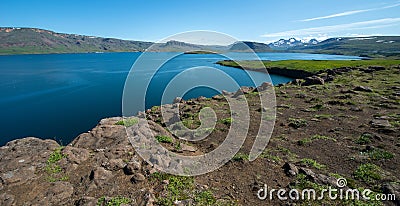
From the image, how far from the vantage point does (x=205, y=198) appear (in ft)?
32.2

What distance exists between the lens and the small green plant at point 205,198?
9469 mm

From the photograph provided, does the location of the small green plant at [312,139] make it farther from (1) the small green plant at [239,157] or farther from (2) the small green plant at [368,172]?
(1) the small green plant at [239,157]

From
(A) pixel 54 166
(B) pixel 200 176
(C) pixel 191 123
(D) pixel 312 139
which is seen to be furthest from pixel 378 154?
(A) pixel 54 166

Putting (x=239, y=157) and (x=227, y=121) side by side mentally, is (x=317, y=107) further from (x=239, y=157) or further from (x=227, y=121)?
(x=239, y=157)

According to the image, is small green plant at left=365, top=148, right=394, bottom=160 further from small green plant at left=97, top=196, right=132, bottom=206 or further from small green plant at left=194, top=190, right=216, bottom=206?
small green plant at left=97, top=196, right=132, bottom=206

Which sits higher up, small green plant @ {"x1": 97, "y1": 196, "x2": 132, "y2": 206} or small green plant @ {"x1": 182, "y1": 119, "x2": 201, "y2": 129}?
small green plant @ {"x1": 182, "y1": 119, "x2": 201, "y2": 129}

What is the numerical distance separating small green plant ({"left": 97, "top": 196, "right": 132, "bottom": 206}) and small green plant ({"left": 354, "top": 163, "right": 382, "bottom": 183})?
11147 mm

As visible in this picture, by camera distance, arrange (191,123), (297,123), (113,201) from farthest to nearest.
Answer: (191,123)
(297,123)
(113,201)

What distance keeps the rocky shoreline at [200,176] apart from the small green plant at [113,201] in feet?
0.13

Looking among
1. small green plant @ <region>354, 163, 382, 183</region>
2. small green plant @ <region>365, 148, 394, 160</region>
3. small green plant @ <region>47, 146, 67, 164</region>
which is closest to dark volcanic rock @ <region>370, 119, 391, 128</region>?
small green plant @ <region>365, 148, 394, 160</region>

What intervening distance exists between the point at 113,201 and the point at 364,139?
Answer: 52.8 ft

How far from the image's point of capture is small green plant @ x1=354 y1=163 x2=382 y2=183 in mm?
11188

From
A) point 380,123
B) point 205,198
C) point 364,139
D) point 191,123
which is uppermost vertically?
point 380,123

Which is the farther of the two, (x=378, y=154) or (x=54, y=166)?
(x=378, y=154)
